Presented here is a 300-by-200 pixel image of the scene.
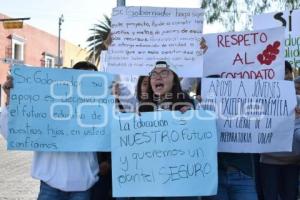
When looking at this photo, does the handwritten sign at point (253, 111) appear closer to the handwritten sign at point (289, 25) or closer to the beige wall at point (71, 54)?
the handwritten sign at point (289, 25)

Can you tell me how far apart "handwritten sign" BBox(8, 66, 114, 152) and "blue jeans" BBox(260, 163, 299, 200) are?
69.5 inches

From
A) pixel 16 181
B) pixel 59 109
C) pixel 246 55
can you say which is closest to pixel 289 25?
pixel 246 55

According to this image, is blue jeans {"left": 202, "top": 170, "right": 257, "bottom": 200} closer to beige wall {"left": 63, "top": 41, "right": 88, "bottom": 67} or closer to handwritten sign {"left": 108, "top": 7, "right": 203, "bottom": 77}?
handwritten sign {"left": 108, "top": 7, "right": 203, "bottom": 77}

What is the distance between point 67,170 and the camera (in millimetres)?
4082

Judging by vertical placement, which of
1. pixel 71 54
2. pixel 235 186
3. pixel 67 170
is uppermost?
pixel 71 54

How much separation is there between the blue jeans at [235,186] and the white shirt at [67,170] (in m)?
0.99

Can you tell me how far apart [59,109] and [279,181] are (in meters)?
2.35

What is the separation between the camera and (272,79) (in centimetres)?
468

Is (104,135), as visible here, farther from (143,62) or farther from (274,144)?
(274,144)

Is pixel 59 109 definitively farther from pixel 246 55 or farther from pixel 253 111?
pixel 246 55

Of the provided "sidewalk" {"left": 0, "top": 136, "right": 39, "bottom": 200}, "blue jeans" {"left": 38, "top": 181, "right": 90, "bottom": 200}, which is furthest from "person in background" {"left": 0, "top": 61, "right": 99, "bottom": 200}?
"sidewalk" {"left": 0, "top": 136, "right": 39, "bottom": 200}

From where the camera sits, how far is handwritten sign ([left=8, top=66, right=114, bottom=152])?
418 centimetres

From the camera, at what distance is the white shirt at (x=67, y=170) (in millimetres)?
4055

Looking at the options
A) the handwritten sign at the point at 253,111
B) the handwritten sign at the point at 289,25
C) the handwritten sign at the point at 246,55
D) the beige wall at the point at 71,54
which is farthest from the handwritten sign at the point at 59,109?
the beige wall at the point at 71,54
